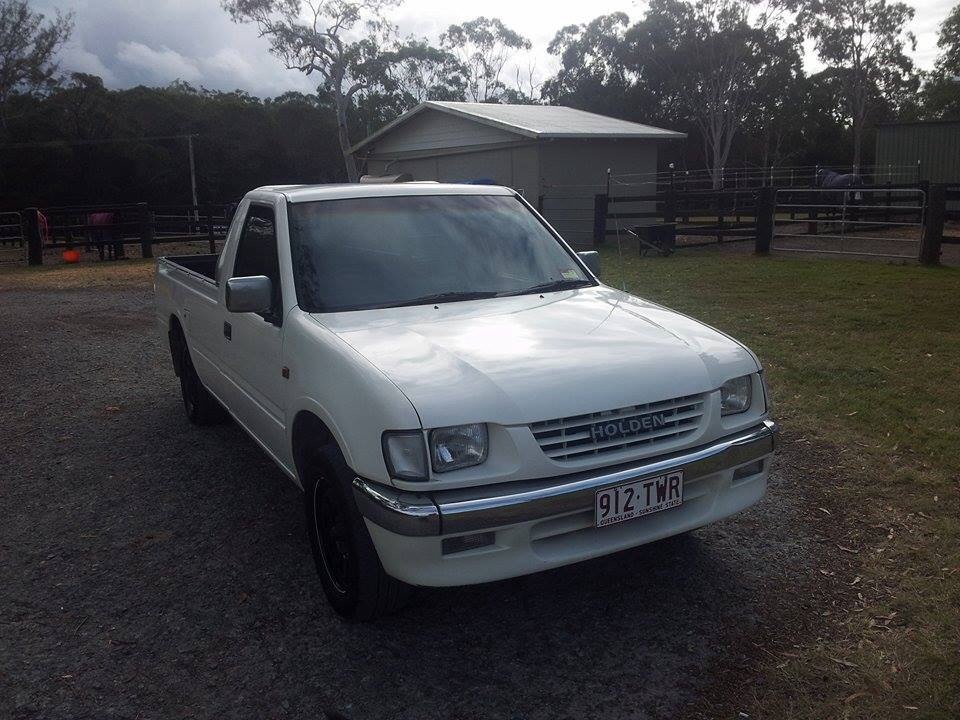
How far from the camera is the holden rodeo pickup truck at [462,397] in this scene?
9.84 ft

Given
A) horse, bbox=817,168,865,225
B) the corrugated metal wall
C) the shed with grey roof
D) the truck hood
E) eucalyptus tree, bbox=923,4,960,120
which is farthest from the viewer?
eucalyptus tree, bbox=923,4,960,120

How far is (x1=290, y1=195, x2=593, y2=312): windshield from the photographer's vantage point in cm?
409

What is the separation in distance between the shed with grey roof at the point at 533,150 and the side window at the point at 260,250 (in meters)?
17.1

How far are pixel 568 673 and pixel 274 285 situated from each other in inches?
90.3

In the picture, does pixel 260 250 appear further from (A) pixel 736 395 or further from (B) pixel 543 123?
(B) pixel 543 123

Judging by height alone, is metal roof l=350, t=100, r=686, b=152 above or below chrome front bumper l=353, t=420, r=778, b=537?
above

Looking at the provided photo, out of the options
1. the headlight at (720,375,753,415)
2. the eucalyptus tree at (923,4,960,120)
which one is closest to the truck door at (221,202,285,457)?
the headlight at (720,375,753,415)

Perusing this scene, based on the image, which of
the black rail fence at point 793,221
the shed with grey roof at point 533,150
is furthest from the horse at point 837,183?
the shed with grey roof at point 533,150

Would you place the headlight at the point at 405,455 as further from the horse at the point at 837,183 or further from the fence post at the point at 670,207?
the horse at the point at 837,183

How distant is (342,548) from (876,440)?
364 cm

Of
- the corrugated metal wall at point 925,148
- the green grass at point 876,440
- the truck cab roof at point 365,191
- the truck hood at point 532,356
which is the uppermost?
the corrugated metal wall at point 925,148

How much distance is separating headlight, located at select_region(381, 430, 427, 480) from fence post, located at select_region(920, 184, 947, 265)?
512 inches

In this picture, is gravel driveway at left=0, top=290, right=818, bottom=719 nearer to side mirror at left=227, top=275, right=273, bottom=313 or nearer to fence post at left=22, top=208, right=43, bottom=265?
side mirror at left=227, top=275, right=273, bottom=313

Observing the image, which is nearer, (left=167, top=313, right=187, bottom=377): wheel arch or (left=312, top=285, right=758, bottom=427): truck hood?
(left=312, top=285, right=758, bottom=427): truck hood
